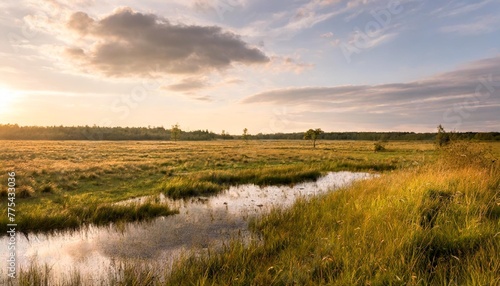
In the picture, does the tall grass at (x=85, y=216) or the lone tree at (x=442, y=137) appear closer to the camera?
the tall grass at (x=85, y=216)

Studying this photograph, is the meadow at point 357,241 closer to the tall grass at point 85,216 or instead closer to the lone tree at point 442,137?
the tall grass at point 85,216

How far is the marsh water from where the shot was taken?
7102 millimetres

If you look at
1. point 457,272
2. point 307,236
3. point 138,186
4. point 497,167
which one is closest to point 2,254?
point 307,236

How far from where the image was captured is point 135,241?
871 cm

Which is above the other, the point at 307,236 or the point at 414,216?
the point at 414,216

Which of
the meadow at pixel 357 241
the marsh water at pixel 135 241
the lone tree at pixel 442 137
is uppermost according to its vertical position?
the lone tree at pixel 442 137

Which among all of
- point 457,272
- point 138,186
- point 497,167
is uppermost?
point 497,167

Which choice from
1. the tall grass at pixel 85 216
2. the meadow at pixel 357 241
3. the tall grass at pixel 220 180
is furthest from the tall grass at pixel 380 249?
the tall grass at pixel 220 180

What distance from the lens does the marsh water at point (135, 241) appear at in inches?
280

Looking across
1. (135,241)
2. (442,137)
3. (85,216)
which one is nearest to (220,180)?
(85,216)

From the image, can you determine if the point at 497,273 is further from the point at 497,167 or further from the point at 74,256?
the point at 497,167

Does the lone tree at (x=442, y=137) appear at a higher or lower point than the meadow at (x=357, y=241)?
higher

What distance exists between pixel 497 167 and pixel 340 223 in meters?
8.59

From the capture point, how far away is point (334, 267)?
5.63 meters
